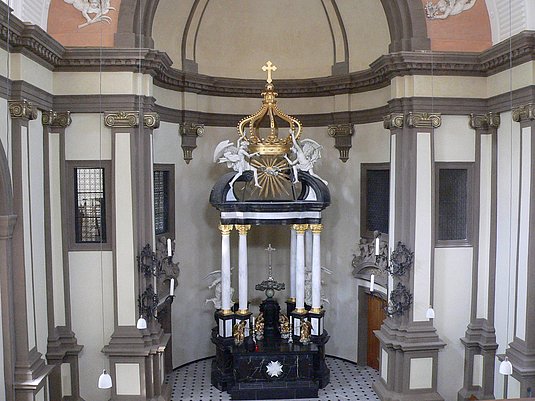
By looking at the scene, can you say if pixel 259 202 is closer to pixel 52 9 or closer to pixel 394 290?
pixel 394 290

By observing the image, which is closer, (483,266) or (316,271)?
(483,266)

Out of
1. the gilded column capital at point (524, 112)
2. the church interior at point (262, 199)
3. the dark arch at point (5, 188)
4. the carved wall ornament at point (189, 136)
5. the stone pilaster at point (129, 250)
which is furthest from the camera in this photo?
A: the carved wall ornament at point (189, 136)

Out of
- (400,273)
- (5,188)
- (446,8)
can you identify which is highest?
(446,8)

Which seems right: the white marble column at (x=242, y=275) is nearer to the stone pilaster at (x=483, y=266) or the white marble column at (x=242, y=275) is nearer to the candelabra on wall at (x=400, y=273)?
the candelabra on wall at (x=400, y=273)

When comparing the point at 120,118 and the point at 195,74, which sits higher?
the point at 195,74

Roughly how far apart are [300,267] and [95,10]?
276 inches

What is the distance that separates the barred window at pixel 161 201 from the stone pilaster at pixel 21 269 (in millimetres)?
4014

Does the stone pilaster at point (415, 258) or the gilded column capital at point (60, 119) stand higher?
the gilded column capital at point (60, 119)

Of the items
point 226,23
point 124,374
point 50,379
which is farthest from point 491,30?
point 50,379

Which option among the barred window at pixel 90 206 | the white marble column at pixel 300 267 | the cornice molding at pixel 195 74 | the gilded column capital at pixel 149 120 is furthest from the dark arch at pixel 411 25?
the barred window at pixel 90 206

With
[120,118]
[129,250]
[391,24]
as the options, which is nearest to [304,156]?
[391,24]

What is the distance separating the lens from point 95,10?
11.0 meters

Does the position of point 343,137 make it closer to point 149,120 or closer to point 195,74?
point 195,74

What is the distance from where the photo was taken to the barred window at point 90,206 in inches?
448
